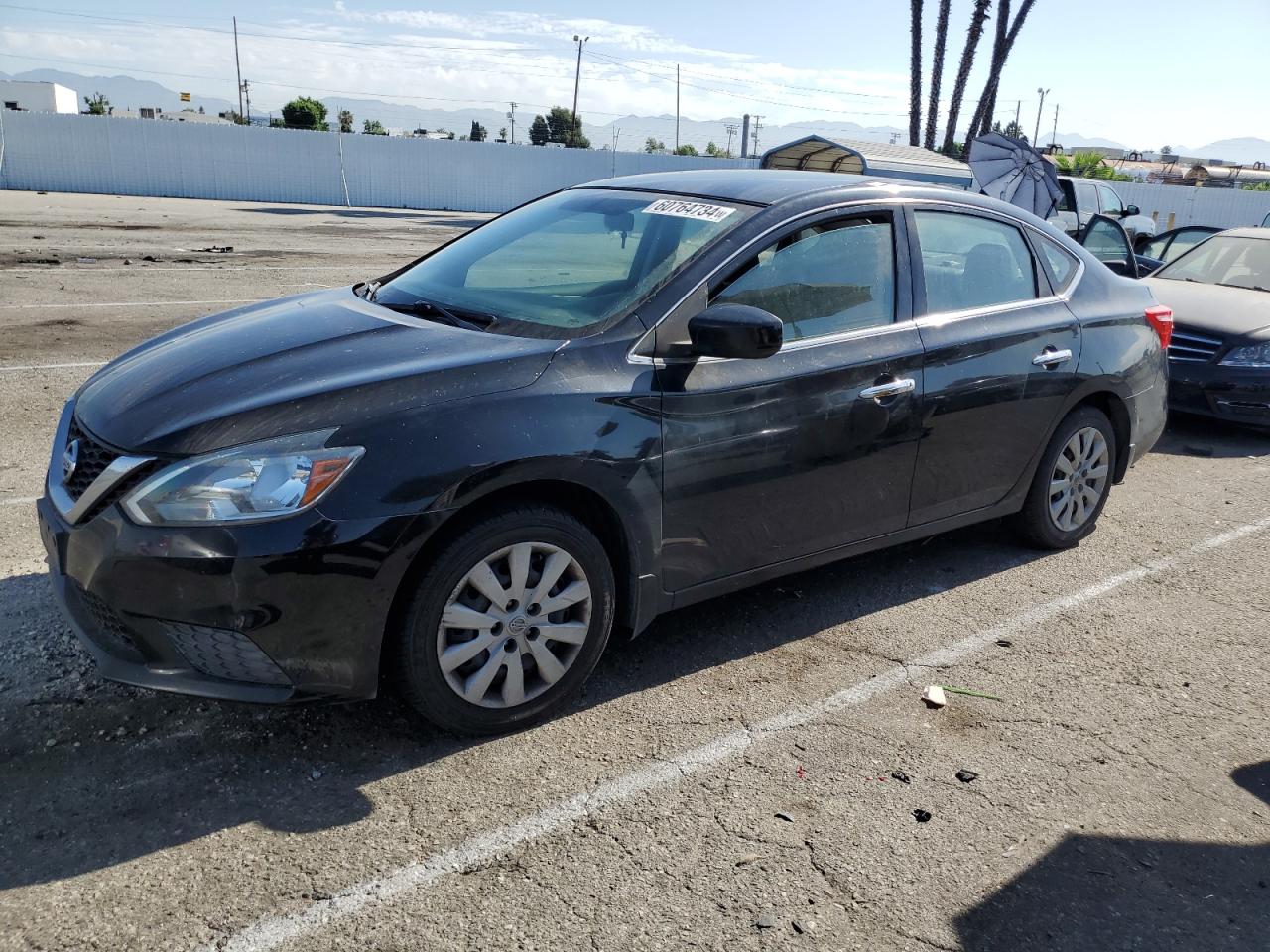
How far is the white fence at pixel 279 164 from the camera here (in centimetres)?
3034

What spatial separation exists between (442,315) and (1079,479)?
11.0 ft

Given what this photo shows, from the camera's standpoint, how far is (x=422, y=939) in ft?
8.42

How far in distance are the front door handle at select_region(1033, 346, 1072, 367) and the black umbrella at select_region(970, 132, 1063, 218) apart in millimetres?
12716

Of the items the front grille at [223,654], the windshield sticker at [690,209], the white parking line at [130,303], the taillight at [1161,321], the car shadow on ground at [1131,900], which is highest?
the windshield sticker at [690,209]

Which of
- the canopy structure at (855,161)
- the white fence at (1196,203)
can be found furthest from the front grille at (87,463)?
the white fence at (1196,203)

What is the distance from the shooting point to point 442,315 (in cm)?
396

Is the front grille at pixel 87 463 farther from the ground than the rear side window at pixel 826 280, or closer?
closer

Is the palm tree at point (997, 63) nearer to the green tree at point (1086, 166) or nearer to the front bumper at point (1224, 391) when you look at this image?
the green tree at point (1086, 166)

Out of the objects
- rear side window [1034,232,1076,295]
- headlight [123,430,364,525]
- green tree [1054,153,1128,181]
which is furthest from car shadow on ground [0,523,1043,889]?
green tree [1054,153,1128,181]

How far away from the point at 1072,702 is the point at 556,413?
2.22 m

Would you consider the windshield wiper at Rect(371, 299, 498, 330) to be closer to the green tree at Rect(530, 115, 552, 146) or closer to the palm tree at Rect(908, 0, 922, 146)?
the palm tree at Rect(908, 0, 922, 146)

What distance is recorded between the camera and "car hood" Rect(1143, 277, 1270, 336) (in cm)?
829

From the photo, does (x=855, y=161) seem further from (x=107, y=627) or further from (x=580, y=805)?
(x=107, y=627)

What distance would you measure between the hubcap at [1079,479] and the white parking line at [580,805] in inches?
27.3
